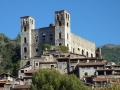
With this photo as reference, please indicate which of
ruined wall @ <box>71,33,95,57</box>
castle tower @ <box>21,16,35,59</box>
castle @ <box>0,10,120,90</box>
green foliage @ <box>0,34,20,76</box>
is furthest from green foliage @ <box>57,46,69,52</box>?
green foliage @ <box>0,34,20,76</box>

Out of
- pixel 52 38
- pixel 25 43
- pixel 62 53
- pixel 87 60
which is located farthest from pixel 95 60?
pixel 25 43

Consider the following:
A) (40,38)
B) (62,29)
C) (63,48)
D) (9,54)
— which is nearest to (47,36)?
(40,38)

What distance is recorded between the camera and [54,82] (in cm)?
5816

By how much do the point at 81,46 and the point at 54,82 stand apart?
1689 inches

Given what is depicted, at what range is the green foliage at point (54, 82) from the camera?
5678 cm

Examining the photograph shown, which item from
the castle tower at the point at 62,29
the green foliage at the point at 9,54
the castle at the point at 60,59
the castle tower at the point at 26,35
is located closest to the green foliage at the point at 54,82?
the castle at the point at 60,59

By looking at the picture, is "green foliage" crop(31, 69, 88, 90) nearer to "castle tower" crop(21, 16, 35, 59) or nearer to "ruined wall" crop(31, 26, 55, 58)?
"ruined wall" crop(31, 26, 55, 58)

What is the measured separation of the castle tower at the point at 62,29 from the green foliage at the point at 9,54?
12.4 m

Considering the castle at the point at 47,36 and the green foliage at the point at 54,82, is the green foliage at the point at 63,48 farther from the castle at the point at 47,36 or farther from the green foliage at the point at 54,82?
the green foliage at the point at 54,82

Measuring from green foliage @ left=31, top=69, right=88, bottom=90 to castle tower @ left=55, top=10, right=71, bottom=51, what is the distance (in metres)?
30.0

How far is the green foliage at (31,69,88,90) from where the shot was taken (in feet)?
186

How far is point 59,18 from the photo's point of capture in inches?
3679

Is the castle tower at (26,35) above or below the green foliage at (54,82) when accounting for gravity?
above

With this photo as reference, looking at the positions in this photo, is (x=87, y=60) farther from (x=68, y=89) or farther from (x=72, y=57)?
(x=68, y=89)
